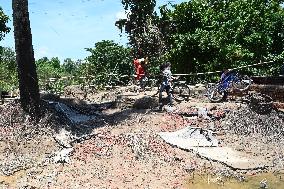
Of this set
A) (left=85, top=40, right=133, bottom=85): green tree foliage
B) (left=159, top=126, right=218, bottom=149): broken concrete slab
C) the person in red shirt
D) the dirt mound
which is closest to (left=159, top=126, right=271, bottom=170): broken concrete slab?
(left=159, top=126, right=218, bottom=149): broken concrete slab

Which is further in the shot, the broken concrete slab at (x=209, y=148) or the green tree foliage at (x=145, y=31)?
the green tree foliage at (x=145, y=31)

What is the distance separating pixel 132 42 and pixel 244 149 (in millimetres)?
14255

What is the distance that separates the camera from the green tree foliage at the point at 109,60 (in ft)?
87.9

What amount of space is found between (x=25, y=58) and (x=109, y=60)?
1556 centimetres

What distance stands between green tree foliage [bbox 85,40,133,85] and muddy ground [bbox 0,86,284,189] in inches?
494

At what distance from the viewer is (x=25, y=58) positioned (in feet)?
40.4

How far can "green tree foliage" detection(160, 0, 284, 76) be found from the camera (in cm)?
2253

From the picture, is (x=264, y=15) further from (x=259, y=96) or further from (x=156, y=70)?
(x=259, y=96)

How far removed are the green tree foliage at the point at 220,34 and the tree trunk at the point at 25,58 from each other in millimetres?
11715

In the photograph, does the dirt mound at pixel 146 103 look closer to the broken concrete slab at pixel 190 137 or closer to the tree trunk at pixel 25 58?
the broken concrete slab at pixel 190 137

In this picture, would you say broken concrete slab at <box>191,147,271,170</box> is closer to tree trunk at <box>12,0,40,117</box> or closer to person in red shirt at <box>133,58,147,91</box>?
tree trunk at <box>12,0,40,117</box>

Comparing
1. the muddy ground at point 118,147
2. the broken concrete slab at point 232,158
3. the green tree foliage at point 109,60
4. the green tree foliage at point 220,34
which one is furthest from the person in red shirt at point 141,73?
the broken concrete slab at point 232,158

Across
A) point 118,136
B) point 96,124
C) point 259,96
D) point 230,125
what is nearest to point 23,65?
point 96,124

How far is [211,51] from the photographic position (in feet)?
75.1
